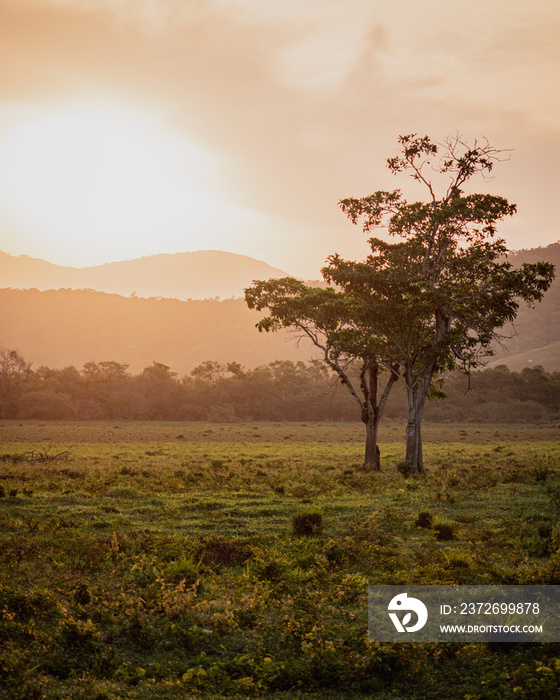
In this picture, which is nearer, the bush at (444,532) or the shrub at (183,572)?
the shrub at (183,572)

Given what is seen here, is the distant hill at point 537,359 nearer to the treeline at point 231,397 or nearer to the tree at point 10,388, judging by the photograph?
the treeline at point 231,397

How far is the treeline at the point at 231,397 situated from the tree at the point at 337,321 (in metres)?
47.9

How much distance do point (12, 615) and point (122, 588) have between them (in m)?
1.91

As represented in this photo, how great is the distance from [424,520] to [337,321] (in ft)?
49.7

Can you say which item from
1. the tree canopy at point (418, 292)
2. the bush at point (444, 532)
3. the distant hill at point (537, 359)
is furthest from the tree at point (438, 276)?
the distant hill at point (537, 359)

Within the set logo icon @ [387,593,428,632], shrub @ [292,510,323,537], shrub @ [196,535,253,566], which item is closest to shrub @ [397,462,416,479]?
shrub @ [292,510,323,537]

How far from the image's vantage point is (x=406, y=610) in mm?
9305

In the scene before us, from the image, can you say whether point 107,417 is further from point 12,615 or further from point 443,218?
point 12,615

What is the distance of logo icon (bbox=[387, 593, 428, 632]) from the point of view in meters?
8.86

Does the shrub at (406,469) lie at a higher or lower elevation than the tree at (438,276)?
lower

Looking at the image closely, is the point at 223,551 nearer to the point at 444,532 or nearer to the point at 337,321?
the point at 444,532

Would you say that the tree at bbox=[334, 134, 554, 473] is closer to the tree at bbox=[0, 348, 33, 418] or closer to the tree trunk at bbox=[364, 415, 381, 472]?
the tree trunk at bbox=[364, 415, 381, 472]

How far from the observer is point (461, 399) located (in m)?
93.4

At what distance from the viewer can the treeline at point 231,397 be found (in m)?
80.8
